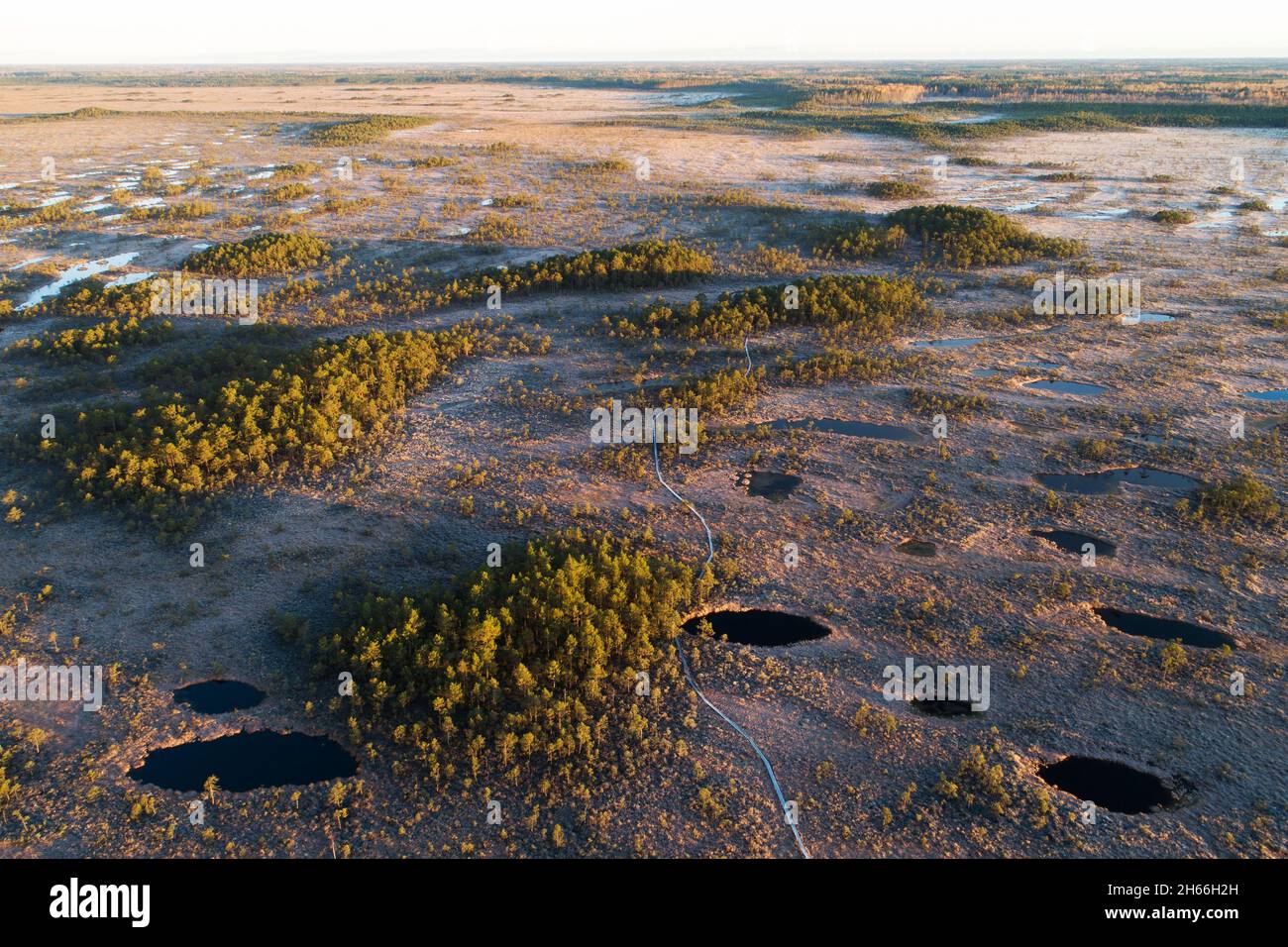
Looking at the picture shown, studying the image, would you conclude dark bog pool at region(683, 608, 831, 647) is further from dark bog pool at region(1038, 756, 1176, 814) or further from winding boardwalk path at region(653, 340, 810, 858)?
dark bog pool at region(1038, 756, 1176, 814)

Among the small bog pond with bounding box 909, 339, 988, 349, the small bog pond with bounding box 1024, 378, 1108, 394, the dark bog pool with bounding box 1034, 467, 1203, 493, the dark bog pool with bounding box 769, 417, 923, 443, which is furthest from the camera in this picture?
the small bog pond with bounding box 909, 339, 988, 349

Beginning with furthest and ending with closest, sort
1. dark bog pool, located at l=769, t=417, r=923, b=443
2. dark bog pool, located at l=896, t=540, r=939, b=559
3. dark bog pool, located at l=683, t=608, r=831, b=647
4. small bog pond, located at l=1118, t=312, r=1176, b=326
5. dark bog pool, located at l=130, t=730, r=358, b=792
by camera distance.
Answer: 1. small bog pond, located at l=1118, t=312, r=1176, b=326
2. dark bog pool, located at l=769, t=417, r=923, b=443
3. dark bog pool, located at l=896, t=540, r=939, b=559
4. dark bog pool, located at l=683, t=608, r=831, b=647
5. dark bog pool, located at l=130, t=730, r=358, b=792

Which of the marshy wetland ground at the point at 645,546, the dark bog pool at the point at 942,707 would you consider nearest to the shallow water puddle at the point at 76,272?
the marshy wetland ground at the point at 645,546

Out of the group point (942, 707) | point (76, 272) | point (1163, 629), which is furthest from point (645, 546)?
point (76, 272)

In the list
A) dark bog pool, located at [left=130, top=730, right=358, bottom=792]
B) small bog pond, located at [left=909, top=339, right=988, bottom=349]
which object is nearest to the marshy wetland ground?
dark bog pool, located at [left=130, top=730, right=358, bottom=792]

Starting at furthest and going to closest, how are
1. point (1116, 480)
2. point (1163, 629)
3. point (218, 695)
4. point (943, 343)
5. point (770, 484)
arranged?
point (943, 343)
point (770, 484)
point (1116, 480)
point (1163, 629)
point (218, 695)

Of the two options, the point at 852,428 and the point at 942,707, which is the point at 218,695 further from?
the point at 852,428

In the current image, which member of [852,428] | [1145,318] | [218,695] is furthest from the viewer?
[1145,318]
